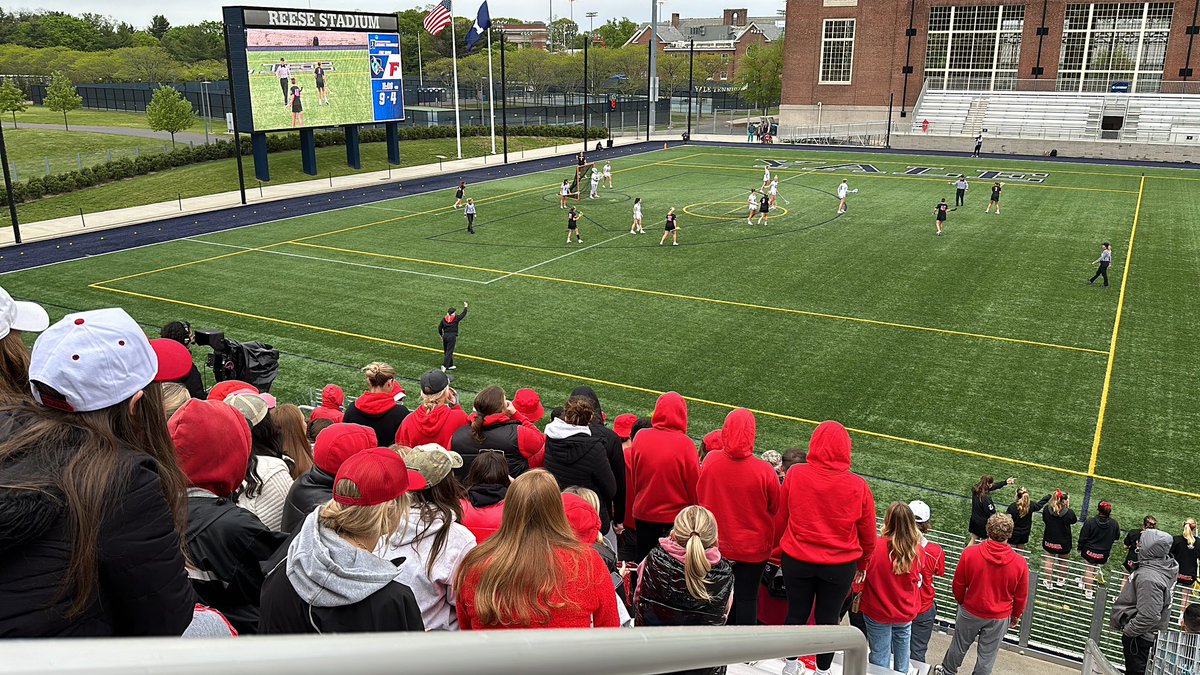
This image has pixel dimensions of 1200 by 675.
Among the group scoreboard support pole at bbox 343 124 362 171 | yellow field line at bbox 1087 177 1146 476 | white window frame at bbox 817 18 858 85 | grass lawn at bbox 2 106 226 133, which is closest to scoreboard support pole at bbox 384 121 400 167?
scoreboard support pole at bbox 343 124 362 171

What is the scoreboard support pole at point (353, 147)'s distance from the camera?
47.0 meters

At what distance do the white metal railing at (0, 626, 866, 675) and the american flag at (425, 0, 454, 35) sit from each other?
45310 mm

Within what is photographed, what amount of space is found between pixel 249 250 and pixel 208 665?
98.0ft

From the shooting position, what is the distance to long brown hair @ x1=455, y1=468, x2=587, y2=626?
3957 millimetres

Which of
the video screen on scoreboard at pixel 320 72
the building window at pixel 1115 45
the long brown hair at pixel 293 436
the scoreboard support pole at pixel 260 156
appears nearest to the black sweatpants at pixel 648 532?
the long brown hair at pixel 293 436

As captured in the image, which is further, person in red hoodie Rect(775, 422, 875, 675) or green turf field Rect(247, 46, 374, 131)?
green turf field Rect(247, 46, 374, 131)

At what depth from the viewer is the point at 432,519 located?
180 inches

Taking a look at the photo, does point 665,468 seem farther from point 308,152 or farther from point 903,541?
point 308,152

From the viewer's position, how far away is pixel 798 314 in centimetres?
2142

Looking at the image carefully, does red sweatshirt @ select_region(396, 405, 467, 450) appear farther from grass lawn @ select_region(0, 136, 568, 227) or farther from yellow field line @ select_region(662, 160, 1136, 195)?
yellow field line @ select_region(662, 160, 1136, 195)

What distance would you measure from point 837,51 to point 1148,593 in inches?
2709

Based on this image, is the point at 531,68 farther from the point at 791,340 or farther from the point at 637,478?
the point at 637,478

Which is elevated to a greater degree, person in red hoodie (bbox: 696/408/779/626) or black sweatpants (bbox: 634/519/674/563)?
person in red hoodie (bbox: 696/408/779/626)

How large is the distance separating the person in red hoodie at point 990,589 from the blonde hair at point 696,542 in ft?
10.3
